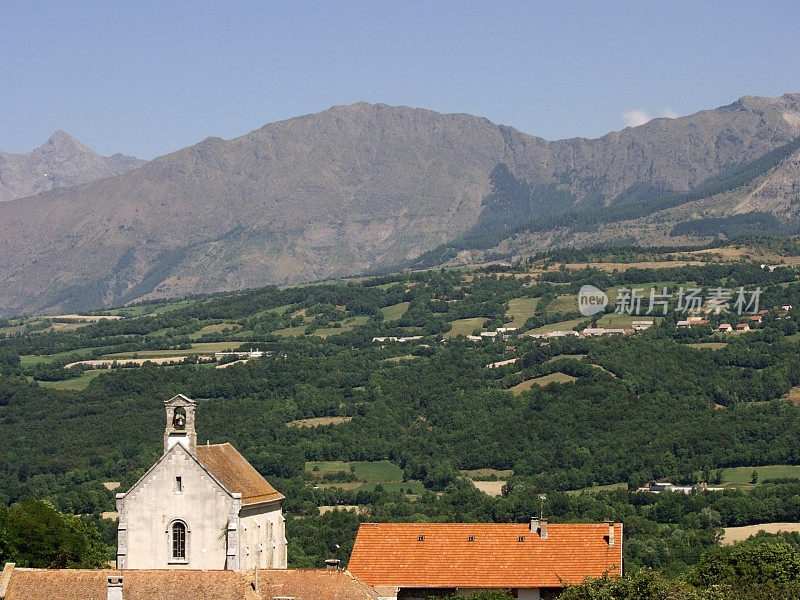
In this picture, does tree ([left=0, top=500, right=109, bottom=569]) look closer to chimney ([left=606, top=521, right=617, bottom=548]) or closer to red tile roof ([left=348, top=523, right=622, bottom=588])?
red tile roof ([left=348, top=523, right=622, bottom=588])

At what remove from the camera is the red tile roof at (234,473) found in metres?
83.9

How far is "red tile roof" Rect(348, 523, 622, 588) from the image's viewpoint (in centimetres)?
7938

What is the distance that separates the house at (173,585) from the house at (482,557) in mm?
5543

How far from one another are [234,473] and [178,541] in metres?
4.77

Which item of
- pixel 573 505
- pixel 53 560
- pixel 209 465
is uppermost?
pixel 209 465

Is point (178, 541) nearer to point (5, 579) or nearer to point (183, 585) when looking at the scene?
point (183, 585)

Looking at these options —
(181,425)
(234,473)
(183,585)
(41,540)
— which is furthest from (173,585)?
(41,540)

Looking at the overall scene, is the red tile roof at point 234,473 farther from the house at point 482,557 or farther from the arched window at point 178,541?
the house at point 482,557

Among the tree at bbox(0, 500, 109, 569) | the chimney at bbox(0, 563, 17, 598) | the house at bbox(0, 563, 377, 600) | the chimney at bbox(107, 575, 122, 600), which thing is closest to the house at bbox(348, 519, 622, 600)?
the house at bbox(0, 563, 377, 600)

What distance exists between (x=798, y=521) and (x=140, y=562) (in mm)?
119684

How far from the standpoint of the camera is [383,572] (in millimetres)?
79875

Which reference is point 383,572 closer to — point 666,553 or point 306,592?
point 306,592

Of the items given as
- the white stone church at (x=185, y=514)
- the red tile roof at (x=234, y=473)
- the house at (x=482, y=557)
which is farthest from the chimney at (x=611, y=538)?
the red tile roof at (x=234, y=473)

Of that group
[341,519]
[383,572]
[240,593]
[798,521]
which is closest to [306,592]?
[240,593]
